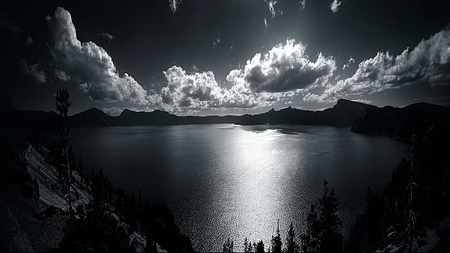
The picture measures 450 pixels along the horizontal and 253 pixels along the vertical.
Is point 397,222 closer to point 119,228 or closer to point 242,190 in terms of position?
point 242,190

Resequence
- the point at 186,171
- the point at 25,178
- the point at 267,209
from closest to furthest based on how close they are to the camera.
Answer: the point at 25,178 < the point at 267,209 < the point at 186,171

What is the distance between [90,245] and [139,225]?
2918 inches

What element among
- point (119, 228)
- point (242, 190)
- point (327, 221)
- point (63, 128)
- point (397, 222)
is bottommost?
point (242, 190)

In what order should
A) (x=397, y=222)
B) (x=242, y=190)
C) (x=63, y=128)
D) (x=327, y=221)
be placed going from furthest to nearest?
(x=242, y=190) < (x=397, y=222) < (x=327, y=221) < (x=63, y=128)

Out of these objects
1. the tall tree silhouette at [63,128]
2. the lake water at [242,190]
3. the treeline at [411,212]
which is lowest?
the lake water at [242,190]

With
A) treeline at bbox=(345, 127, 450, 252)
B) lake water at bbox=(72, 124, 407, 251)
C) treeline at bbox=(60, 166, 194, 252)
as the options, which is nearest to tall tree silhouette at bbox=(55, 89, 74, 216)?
treeline at bbox=(60, 166, 194, 252)

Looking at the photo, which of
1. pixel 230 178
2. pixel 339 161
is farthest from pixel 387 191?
pixel 230 178

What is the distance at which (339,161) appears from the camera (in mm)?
196875

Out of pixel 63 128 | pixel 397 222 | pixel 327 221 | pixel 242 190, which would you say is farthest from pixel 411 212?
pixel 242 190

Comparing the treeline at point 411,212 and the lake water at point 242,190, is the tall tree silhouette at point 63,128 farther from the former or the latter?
the lake water at point 242,190

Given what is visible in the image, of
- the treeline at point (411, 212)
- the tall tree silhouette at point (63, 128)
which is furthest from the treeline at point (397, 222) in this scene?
the tall tree silhouette at point (63, 128)

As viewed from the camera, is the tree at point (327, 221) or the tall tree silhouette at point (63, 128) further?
the tree at point (327, 221)

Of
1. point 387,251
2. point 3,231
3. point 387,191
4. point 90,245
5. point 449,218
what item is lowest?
point 387,191

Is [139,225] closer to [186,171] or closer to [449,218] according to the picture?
[186,171]
